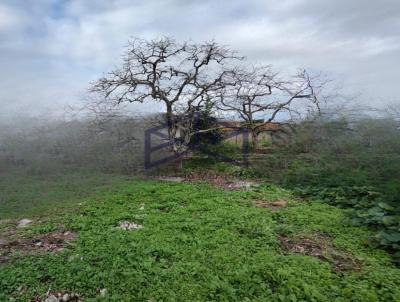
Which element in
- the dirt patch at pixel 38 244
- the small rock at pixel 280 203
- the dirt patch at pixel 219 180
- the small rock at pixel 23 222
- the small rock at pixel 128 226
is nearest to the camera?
the dirt patch at pixel 38 244

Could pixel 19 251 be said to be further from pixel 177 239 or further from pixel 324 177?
pixel 324 177

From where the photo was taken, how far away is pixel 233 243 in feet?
11.6

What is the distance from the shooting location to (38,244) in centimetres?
354

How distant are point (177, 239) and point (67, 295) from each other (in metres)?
1.27

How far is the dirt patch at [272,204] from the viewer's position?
16.9 feet

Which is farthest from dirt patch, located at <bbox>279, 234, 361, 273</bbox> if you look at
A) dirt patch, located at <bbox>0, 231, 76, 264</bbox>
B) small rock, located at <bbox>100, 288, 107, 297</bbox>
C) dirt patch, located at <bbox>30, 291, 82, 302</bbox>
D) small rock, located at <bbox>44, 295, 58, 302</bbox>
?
dirt patch, located at <bbox>0, 231, 76, 264</bbox>

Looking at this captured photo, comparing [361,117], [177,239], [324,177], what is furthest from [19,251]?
[361,117]

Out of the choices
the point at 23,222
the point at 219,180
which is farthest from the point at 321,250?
the point at 219,180

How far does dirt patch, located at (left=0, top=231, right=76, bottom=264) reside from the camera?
337cm

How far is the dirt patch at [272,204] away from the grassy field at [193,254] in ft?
0.05

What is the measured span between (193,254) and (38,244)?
160cm

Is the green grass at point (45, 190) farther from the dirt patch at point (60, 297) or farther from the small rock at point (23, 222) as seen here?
the dirt patch at point (60, 297)

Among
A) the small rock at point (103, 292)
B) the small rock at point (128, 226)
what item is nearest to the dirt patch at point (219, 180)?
the small rock at point (128, 226)

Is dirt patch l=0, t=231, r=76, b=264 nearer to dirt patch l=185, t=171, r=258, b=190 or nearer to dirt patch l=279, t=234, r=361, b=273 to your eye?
dirt patch l=279, t=234, r=361, b=273
